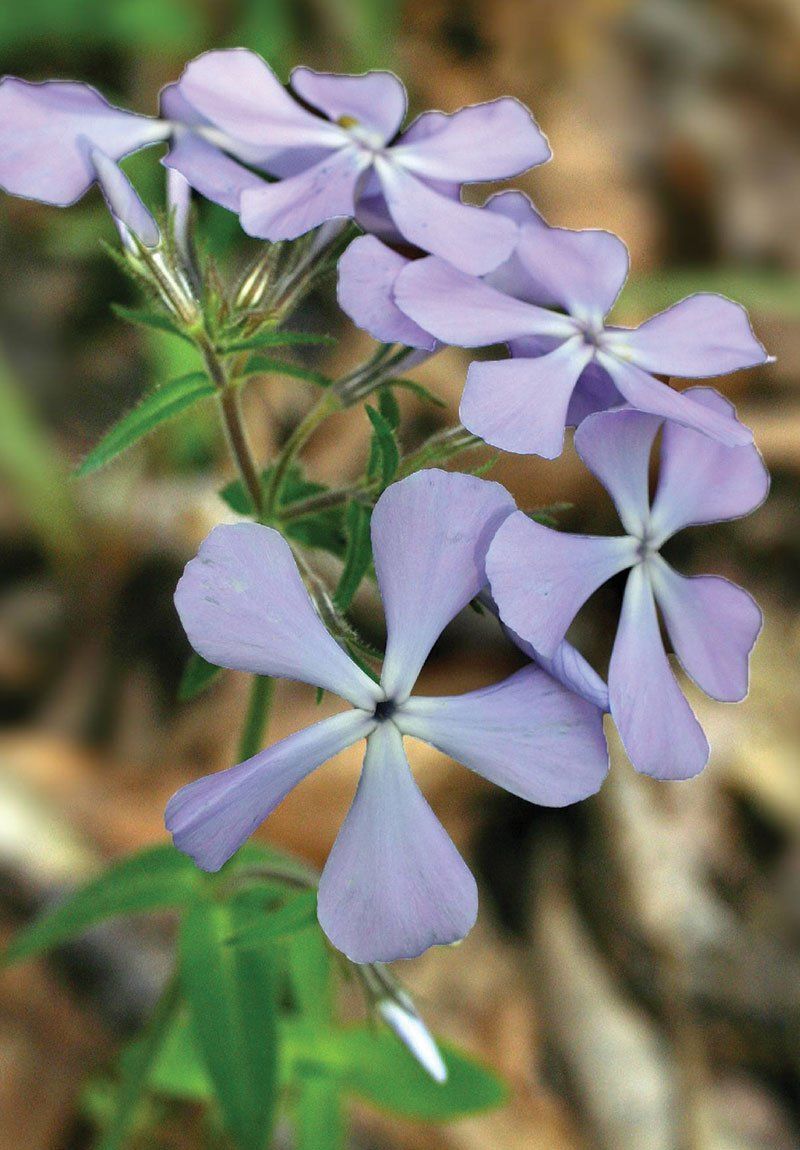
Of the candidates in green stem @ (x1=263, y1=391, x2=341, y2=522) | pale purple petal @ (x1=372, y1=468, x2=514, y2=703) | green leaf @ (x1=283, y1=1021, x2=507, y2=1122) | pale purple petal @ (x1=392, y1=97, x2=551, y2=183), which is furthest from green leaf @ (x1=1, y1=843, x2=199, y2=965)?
pale purple petal @ (x1=392, y1=97, x2=551, y2=183)

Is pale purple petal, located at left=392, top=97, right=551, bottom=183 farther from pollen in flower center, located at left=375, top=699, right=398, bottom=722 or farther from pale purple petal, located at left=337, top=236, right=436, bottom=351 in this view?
pollen in flower center, located at left=375, top=699, right=398, bottom=722

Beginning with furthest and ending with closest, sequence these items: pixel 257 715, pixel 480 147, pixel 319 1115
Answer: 1. pixel 319 1115
2. pixel 257 715
3. pixel 480 147

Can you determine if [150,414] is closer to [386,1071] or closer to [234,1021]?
[234,1021]

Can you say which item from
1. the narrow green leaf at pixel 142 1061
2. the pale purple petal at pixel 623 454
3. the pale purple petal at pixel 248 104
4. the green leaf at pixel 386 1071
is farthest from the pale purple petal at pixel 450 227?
the green leaf at pixel 386 1071

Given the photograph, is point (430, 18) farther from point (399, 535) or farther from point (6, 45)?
point (399, 535)

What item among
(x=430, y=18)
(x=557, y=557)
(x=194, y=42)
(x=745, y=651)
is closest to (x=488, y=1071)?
(x=745, y=651)

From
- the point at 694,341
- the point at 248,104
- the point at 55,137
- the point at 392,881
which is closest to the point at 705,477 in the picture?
the point at 694,341
